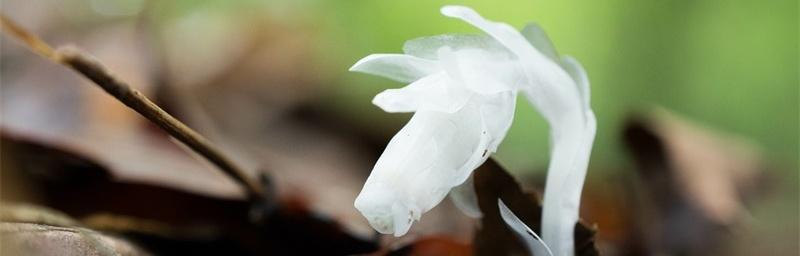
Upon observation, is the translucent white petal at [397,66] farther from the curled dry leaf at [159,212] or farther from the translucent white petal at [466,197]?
the curled dry leaf at [159,212]

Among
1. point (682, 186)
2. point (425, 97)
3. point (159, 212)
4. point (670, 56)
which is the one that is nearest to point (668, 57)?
point (670, 56)

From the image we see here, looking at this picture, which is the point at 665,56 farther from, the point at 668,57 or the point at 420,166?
the point at 420,166

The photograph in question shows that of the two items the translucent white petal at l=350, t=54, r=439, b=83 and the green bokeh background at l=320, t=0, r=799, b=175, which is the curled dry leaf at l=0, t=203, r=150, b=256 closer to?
the translucent white petal at l=350, t=54, r=439, b=83

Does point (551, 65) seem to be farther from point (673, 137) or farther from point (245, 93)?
point (245, 93)

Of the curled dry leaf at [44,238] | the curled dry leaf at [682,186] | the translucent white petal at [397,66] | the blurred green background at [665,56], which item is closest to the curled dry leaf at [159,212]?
the curled dry leaf at [44,238]

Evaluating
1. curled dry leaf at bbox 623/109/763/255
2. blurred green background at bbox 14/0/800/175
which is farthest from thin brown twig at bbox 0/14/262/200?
blurred green background at bbox 14/0/800/175

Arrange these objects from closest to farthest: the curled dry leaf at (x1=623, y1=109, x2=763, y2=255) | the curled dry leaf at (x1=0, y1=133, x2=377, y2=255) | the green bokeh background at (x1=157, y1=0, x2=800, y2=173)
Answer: the curled dry leaf at (x1=0, y1=133, x2=377, y2=255)
the curled dry leaf at (x1=623, y1=109, x2=763, y2=255)
the green bokeh background at (x1=157, y1=0, x2=800, y2=173)

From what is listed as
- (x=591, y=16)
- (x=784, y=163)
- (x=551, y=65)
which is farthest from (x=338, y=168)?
(x=551, y=65)

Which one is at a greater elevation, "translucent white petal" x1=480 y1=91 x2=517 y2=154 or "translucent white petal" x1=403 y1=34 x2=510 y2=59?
"translucent white petal" x1=403 y1=34 x2=510 y2=59
